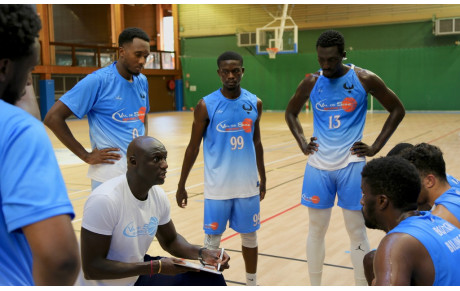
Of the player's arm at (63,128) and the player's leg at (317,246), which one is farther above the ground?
the player's arm at (63,128)

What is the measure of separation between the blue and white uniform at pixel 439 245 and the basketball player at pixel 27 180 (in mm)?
1291

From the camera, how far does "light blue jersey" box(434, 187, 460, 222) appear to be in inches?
92.7

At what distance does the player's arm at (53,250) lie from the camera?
1049 mm

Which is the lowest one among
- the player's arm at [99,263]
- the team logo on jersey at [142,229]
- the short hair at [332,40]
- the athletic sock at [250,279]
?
the athletic sock at [250,279]

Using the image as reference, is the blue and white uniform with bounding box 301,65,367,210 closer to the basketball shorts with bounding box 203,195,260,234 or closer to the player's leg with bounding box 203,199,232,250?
the basketball shorts with bounding box 203,195,260,234

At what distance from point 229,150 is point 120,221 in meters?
1.32

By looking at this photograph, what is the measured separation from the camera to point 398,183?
2059mm

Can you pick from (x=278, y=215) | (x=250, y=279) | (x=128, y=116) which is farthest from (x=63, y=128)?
(x=278, y=215)

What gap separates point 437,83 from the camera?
2131 cm

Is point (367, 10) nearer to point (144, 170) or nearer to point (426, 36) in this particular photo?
point (426, 36)

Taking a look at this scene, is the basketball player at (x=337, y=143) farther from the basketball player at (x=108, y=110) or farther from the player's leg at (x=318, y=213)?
the basketball player at (x=108, y=110)

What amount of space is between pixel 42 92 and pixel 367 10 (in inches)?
567

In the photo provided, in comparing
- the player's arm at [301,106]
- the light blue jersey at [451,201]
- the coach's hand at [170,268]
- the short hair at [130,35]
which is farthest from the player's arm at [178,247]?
the short hair at [130,35]

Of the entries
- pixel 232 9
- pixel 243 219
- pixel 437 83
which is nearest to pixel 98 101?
pixel 243 219
